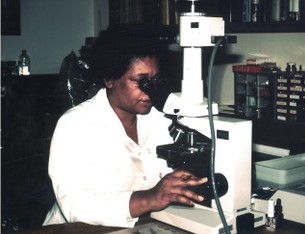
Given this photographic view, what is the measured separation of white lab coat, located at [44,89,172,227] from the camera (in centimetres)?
137

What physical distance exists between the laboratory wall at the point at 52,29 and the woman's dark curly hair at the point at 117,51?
6.71 feet

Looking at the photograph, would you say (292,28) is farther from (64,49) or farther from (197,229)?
(64,49)

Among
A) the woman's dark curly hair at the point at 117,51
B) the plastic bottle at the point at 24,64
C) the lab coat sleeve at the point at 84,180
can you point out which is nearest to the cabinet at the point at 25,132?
the plastic bottle at the point at 24,64

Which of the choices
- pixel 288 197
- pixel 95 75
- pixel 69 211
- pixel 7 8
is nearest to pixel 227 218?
pixel 288 197

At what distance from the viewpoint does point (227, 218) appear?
4.17 ft

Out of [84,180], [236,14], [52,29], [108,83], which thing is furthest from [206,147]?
[52,29]

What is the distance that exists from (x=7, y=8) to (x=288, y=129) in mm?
2385

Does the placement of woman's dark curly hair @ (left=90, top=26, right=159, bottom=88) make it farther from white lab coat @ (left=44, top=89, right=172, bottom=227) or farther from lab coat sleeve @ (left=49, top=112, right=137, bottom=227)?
lab coat sleeve @ (left=49, top=112, right=137, bottom=227)

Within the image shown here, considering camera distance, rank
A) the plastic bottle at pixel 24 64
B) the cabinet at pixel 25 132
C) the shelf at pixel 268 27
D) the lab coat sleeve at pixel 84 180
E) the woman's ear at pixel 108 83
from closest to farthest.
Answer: the lab coat sleeve at pixel 84 180, the woman's ear at pixel 108 83, the shelf at pixel 268 27, the cabinet at pixel 25 132, the plastic bottle at pixel 24 64

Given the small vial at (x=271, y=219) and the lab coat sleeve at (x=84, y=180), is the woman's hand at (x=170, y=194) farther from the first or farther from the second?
the small vial at (x=271, y=219)

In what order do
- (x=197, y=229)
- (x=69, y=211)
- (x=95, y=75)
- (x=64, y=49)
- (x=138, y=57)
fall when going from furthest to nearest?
(x=64, y=49) → (x=95, y=75) → (x=138, y=57) → (x=69, y=211) → (x=197, y=229)

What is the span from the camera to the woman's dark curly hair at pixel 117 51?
1.64m

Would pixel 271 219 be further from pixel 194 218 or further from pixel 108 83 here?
pixel 108 83

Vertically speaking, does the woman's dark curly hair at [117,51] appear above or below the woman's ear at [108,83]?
above
